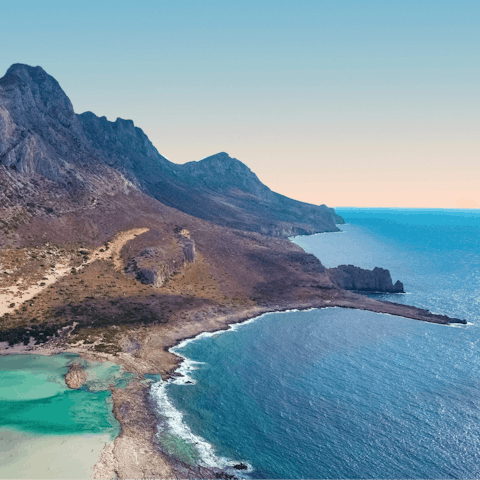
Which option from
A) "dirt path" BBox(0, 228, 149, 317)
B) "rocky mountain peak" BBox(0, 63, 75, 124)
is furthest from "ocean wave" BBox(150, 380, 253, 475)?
"rocky mountain peak" BBox(0, 63, 75, 124)

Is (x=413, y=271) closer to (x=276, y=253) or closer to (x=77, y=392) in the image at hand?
(x=276, y=253)

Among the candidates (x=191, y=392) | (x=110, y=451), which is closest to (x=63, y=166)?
(x=191, y=392)

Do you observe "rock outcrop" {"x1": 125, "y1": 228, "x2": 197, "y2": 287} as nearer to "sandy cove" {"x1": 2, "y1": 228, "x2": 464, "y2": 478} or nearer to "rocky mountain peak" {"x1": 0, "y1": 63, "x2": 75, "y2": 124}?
"sandy cove" {"x1": 2, "y1": 228, "x2": 464, "y2": 478}

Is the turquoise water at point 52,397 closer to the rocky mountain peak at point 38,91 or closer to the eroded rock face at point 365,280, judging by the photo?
the eroded rock face at point 365,280

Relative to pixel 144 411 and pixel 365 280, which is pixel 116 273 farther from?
pixel 365 280

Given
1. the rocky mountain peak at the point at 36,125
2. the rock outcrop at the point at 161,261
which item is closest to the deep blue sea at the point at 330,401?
the rock outcrop at the point at 161,261
